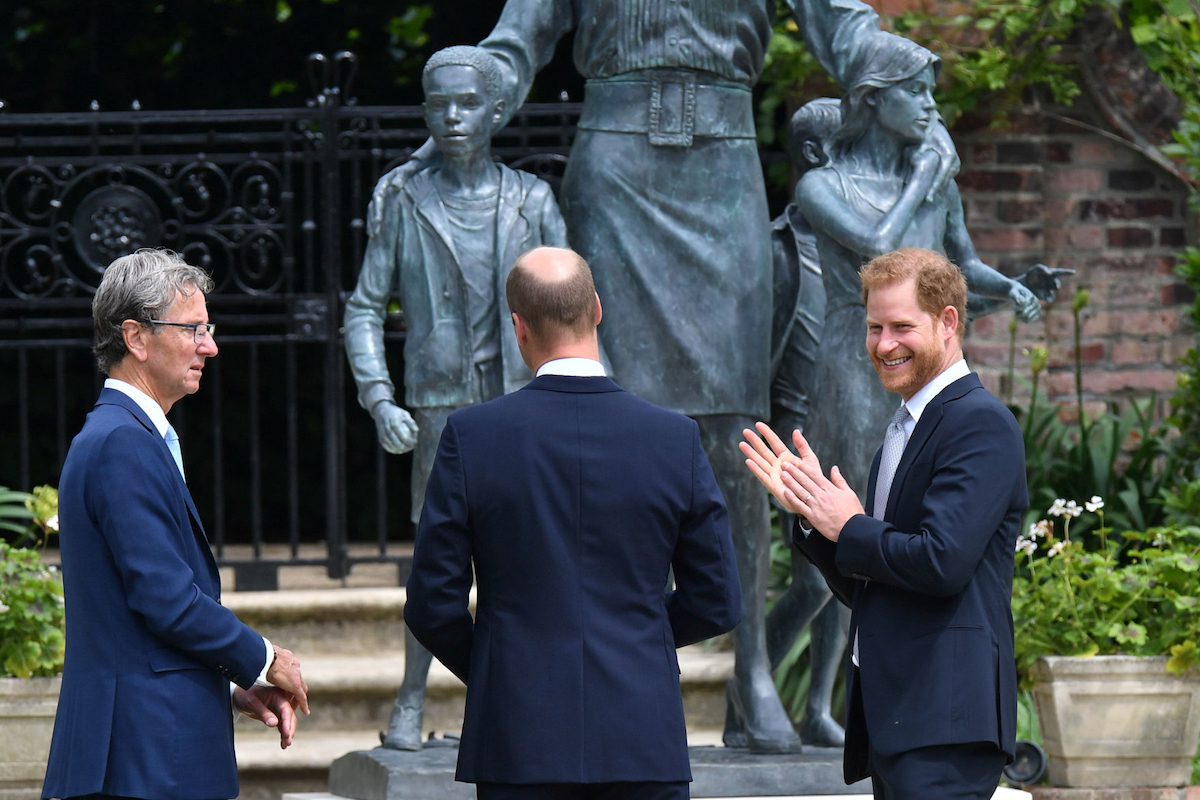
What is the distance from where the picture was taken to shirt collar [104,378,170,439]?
2.55 metres

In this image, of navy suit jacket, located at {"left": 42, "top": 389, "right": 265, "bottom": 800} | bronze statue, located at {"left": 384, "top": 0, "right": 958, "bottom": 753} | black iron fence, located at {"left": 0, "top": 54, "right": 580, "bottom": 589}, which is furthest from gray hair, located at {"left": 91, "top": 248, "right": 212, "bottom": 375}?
black iron fence, located at {"left": 0, "top": 54, "right": 580, "bottom": 589}

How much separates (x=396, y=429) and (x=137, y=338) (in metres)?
1.26

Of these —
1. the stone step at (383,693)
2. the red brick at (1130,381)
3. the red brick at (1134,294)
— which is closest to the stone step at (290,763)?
the stone step at (383,693)

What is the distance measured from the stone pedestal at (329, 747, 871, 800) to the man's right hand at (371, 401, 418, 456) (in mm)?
715

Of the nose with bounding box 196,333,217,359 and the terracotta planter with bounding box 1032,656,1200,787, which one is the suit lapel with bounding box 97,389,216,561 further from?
the terracotta planter with bounding box 1032,656,1200,787

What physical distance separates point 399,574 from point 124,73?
290 centimetres

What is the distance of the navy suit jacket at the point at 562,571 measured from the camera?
2412 millimetres

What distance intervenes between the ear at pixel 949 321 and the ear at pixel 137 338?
4.01ft

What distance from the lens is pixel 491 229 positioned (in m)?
3.91

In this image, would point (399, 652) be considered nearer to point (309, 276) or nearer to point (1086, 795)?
point (309, 276)

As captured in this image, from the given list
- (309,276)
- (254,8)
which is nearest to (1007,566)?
(309,276)

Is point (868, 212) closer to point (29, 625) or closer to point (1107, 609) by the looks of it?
point (1107, 609)

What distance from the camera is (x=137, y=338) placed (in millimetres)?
2580

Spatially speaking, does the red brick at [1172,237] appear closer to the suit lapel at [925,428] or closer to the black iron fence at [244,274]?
the black iron fence at [244,274]
